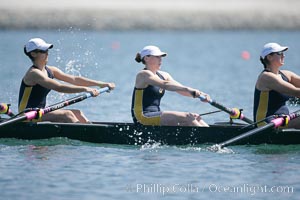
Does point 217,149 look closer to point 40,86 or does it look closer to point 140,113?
point 140,113

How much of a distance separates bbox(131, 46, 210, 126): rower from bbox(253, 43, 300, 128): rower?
84cm

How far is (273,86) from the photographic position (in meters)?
13.3

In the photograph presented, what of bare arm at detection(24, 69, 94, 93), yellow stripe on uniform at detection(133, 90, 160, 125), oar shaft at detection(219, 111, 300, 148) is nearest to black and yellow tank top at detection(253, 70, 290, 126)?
oar shaft at detection(219, 111, 300, 148)

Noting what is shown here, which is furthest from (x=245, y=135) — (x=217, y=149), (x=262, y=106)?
(x=262, y=106)

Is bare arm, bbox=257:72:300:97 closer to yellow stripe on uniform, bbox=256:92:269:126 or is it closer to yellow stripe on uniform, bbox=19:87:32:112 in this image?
yellow stripe on uniform, bbox=256:92:269:126

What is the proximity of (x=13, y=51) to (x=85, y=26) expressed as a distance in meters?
21.1

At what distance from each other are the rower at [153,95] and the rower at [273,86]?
84cm

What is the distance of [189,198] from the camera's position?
10.7 metres

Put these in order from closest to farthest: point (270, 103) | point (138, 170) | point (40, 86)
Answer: point (138, 170)
point (270, 103)
point (40, 86)

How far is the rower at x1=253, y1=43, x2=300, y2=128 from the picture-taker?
13.2m

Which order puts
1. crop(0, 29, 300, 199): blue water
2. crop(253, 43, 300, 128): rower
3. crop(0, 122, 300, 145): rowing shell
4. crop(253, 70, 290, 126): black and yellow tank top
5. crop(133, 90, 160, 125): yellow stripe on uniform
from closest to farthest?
crop(0, 29, 300, 199): blue water → crop(253, 43, 300, 128): rower → crop(0, 122, 300, 145): rowing shell → crop(253, 70, 290, 126): black and yellow tank top → crop(133, 90, 160, 125): yellow stripe on uniform

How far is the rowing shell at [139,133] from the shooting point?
43.9 feet

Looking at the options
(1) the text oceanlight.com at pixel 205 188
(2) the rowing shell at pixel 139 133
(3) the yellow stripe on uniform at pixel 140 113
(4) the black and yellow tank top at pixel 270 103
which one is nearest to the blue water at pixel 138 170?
(1) the text oceanlight.com at pixel 205 188

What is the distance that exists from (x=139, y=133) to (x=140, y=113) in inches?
13.4
